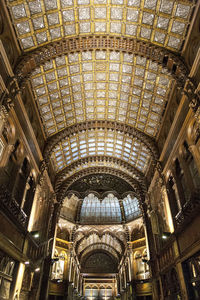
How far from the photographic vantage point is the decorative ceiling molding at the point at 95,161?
23.3 m

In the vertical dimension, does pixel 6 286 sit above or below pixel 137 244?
below

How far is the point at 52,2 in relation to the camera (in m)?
12.2

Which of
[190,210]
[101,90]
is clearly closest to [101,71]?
[101,90]

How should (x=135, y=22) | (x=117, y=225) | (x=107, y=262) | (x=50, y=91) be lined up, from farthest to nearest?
(x=107, y=262) < (x=117, y=225) < (x=50, y=91) < (x=135, y=22)

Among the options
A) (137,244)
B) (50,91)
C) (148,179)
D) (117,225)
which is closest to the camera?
(50,91)

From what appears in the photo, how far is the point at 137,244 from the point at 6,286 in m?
21.1

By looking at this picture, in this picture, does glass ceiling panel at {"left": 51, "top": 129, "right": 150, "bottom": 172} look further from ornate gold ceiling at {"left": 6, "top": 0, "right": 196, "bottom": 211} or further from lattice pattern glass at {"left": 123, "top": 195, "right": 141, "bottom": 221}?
lattice pattern glass at {"left": 123, "top": 195, "right": 141, "bottom": 221}

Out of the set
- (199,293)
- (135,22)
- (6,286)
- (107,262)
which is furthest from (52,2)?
(107,262)

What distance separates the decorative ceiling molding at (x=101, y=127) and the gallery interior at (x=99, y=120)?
0.33 feet

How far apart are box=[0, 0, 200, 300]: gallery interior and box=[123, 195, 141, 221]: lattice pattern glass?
303 inches

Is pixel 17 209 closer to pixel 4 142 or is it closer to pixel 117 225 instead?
pixel 4 142

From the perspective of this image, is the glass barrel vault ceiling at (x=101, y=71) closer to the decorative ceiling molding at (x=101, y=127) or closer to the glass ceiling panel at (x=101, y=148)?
the glass ceiling panel at (x=101, y=148)

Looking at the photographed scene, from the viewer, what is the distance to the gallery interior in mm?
11516

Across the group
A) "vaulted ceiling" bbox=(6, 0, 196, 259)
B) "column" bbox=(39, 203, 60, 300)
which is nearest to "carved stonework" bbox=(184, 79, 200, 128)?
"vaulted ceiling" bbox=(6, 0, 196, 259)
